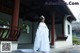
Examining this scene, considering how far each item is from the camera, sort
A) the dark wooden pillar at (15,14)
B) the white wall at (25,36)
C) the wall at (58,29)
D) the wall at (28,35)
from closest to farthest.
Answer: the dark wooden pillar at (15,14) → the white wall at (25,36) → the wall at (28,35) → the wall at (58,29)

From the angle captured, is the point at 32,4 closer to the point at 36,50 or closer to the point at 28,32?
the point at 28,32

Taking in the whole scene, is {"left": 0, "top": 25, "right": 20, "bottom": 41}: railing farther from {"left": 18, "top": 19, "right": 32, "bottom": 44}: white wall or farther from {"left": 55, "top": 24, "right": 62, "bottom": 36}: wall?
{"left": 55, "top": 24, "right": 62, "bottom": 36}: wall

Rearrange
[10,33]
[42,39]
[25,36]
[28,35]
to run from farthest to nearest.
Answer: [28,35]
[25,36]
[10,33]
[42,39]

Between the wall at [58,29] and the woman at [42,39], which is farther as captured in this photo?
the wall at [58,29]

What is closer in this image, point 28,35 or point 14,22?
point 14,22

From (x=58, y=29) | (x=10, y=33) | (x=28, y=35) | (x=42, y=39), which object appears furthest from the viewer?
(x=58, y=29)

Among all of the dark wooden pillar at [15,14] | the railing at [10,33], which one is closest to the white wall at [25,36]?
the dark wooden pillar at [15,14]

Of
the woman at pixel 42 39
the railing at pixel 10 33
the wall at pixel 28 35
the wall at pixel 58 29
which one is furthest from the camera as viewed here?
the wall at pixel 58 29

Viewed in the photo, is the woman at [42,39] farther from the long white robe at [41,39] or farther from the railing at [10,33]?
the railing at [10,33]

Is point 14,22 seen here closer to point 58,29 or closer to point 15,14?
point 15,14

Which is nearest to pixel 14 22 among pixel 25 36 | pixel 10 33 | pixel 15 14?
pixel 15 14

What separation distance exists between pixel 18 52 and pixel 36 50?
0.83m

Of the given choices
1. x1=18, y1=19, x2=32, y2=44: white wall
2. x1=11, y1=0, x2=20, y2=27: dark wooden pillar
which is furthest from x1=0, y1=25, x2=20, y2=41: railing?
x1=18, y1=19, x2=32, y2=44: white wall

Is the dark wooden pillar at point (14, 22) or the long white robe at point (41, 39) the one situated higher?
the dark wooden pillar at point (14, 22)
